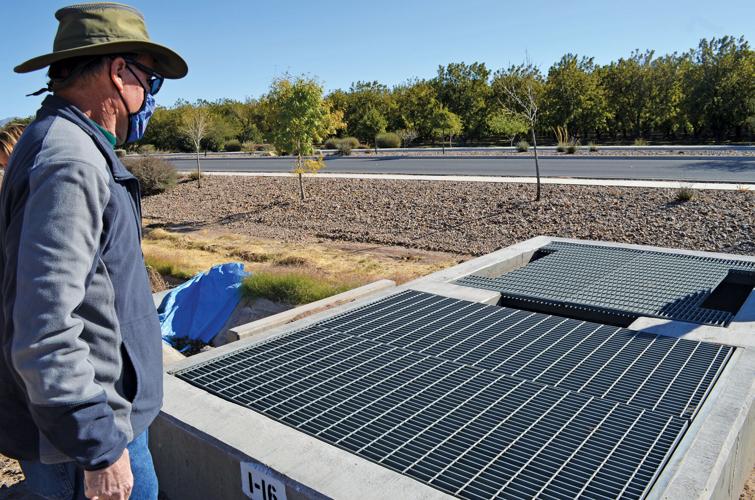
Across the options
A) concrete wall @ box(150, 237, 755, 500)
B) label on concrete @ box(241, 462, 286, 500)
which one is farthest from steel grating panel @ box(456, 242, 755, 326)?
label on concrete @ box(241, 462, 286, 500)

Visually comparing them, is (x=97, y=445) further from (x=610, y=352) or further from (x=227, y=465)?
(x=610, y=352)

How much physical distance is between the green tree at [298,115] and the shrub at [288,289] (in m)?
10.3

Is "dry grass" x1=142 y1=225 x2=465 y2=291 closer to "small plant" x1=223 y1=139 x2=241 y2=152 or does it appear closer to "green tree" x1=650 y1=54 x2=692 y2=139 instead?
"green tree" x1=650 y1=54 x2=692 y2=139

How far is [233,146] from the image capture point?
51.3 meters

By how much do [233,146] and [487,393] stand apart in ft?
163

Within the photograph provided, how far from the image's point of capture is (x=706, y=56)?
131 ft

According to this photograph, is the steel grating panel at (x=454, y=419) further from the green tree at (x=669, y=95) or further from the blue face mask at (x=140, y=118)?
the green tree at (x=669, y=95)

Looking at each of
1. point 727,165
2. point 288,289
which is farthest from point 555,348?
point 727,165

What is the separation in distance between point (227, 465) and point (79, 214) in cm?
216

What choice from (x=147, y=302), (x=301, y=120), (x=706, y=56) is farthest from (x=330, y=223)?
(x=706, y=56)

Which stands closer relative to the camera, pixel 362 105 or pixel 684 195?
pixel 684 195

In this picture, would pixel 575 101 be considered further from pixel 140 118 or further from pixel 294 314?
pixel 140 118

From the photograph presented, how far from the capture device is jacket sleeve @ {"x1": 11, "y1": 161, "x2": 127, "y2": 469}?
5.29 ft

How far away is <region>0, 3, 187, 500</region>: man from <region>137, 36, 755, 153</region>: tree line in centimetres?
3209
